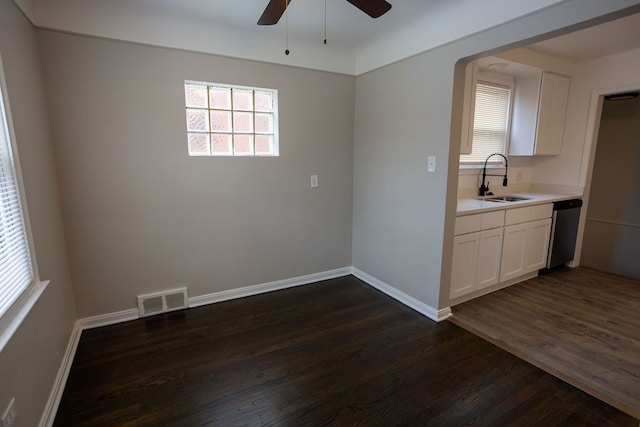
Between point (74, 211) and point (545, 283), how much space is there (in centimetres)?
463

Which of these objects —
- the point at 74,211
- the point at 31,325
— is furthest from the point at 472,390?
the point at 74,211

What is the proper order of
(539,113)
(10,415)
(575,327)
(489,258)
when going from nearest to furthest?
(10,415) → (575,327) → (489,258) → (539,113)

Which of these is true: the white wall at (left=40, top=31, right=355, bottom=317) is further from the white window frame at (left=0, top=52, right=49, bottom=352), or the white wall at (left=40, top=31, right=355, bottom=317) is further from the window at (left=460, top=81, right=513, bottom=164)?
the window at (left=460, top=81, right=513, bottom=164)

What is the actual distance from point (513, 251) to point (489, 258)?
433mm

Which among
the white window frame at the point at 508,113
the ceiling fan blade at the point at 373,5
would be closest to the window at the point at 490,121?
the white window frame at the point at 508,113

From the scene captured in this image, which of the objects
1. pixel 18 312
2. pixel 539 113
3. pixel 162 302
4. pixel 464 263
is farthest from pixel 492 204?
pixel 18 312

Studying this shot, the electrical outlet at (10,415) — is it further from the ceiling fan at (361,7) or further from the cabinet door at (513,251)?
the cabinet door at (513,251)

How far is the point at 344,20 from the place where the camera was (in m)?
2.57

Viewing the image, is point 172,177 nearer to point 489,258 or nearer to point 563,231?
point 489,258

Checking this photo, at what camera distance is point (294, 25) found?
265 centimetres

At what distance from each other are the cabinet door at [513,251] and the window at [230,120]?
252 centimetres

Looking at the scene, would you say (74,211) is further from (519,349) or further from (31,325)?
(519,349)

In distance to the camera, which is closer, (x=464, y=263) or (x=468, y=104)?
(x=464, y=263)

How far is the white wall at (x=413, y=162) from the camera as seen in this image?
2428 millimetres
